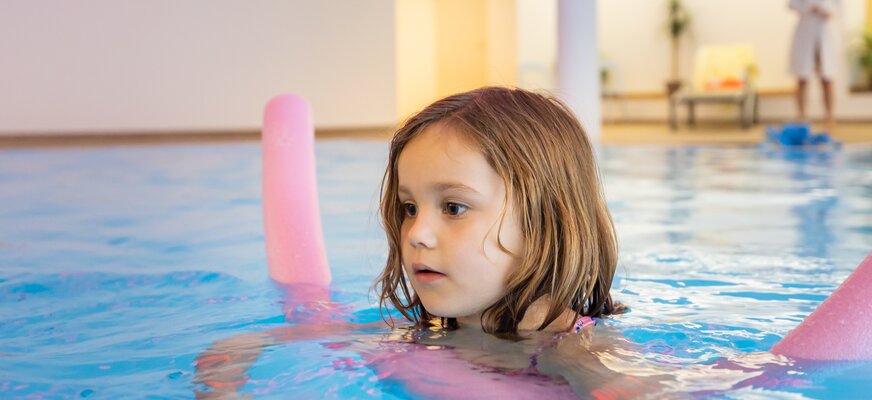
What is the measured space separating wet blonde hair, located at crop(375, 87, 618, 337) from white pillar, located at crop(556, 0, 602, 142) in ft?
28.9

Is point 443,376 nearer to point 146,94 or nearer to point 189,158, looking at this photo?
point 189,158

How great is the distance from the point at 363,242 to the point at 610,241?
2177 millimetres

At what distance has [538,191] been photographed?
1.70 meters

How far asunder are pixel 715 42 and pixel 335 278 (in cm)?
1509

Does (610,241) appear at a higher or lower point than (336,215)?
higher

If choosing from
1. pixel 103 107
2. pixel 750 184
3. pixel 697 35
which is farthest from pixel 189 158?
pixel 697 35

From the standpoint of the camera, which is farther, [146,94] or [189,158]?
[146,94]

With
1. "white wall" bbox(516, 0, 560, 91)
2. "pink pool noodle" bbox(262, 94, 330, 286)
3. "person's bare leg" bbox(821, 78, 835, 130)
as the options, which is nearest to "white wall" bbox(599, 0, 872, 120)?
"white wall" bbox(516, 0, 560, 91)

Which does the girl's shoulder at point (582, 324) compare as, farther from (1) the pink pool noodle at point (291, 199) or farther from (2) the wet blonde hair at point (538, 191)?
(1) the pink pool noodle at point (291, 199)

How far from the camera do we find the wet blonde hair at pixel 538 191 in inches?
66.5

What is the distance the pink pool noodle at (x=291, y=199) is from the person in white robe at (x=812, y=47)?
9.76 m

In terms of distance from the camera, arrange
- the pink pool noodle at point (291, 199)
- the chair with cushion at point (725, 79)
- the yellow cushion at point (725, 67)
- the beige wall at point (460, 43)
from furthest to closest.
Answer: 1. the beige wall at point (460, 43)
2. the yellow cushion at point (725, 67)
3. the chair with cushion at point (725, 79)
4. the pink pool noodle at point (291, 199)

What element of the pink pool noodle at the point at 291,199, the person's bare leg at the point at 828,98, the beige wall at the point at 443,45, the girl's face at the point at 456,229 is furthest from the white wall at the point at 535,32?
the girl's face at the point at 456,229

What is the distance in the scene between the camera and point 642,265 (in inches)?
126
